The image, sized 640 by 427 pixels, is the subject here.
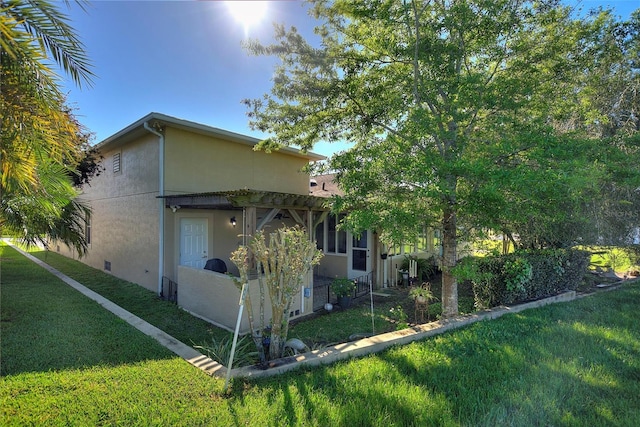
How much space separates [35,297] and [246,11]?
8.91 metres

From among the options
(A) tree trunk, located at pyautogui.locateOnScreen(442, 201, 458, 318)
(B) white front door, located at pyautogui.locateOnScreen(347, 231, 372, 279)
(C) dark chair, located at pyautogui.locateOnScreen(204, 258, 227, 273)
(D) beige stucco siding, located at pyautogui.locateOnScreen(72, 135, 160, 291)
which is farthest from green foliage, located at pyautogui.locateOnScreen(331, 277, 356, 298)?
(D) beige stucco siding, located at pyautogui.locateOnScreen(72, 135, 160, 291)

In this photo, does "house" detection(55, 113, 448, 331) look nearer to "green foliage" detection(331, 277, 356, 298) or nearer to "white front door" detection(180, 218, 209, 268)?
"white front door" detection(180, 218, 209, 268)

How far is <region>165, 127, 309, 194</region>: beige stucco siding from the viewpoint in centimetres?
991

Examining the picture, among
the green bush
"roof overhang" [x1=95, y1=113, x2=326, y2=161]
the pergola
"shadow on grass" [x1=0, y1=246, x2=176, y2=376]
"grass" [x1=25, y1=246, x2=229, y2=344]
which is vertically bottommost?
"grass" [x1=25, y1=246, x2=229, y2=344]

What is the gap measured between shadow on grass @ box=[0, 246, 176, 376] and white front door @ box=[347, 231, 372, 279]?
7.52 metres

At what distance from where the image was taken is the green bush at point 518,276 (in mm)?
7402

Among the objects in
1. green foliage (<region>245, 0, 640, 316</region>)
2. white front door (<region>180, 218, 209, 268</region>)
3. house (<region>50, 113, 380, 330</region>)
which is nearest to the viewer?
green foliage (<region>245, 0, 640, 316</region>)

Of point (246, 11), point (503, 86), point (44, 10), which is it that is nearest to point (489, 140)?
point (503, 86)

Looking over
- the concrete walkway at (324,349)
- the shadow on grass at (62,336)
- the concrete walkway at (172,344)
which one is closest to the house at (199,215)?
the concrete walkway at (172,344)

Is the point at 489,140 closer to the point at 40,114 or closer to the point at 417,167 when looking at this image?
the point at 417,167

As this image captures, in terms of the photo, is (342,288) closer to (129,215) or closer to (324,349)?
(324,349)

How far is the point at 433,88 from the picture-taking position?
22.0 ft

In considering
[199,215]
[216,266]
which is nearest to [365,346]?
[216,266]

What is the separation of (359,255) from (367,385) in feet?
26.4
